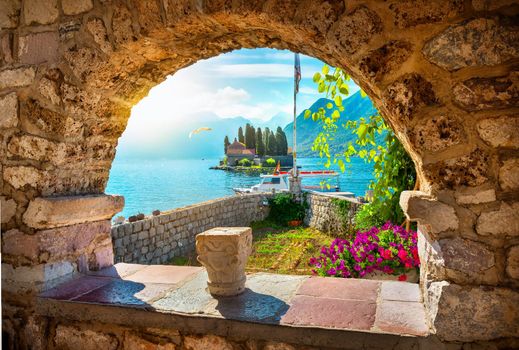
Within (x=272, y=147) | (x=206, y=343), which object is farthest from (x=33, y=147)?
(x=272, y=147)

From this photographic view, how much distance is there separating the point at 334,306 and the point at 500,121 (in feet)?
3.97

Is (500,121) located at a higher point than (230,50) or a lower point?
lower

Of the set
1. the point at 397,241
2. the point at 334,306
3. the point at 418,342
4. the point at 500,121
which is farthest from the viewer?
the point at 397,241

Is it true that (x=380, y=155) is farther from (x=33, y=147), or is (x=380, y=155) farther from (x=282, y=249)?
(x=282, y=249)

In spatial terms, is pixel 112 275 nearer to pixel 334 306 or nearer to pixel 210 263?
pixel 210 263

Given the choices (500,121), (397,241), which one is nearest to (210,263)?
(500,121)

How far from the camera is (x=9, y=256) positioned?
2.52 m

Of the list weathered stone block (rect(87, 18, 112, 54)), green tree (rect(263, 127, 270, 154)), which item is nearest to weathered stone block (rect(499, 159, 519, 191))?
weathered stone block (rect(87, 18, 112, 54))

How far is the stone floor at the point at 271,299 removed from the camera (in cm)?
192

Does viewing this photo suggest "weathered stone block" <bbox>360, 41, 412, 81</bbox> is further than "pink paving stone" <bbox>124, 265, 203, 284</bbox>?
No

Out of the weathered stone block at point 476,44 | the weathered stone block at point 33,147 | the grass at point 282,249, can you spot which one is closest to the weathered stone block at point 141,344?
the weathered stone block at point 33,147

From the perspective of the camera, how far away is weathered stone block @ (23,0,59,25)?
244 centimetres

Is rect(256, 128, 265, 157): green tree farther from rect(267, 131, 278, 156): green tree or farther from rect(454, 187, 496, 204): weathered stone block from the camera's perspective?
rect(454, 187, 496, 204): weathered stone block

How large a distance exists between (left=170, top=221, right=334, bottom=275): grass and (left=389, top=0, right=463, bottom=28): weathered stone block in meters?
5.50
